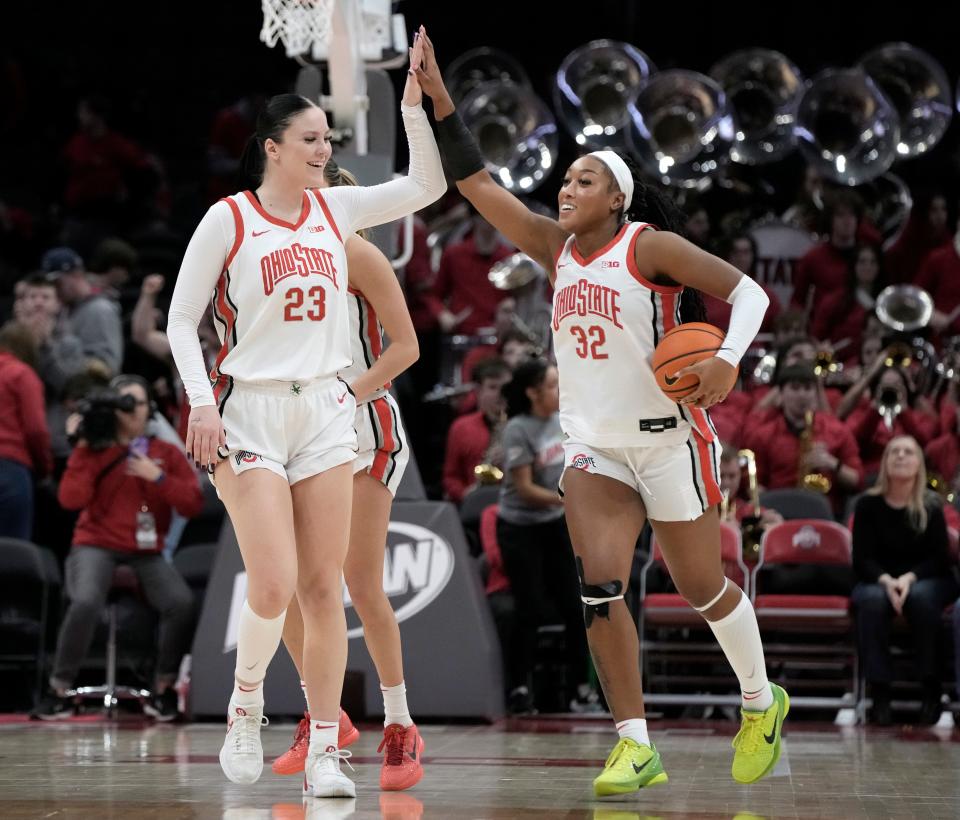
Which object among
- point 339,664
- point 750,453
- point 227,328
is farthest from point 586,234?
point 750,453

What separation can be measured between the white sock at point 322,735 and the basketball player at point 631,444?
89 cm

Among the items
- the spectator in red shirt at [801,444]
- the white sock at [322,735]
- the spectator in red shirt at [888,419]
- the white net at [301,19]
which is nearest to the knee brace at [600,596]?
the white sock at [322,735]

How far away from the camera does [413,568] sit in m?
7.87

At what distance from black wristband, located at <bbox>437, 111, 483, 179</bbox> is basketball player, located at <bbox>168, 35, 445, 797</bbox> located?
752 millimetres

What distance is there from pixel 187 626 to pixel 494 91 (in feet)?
18.0

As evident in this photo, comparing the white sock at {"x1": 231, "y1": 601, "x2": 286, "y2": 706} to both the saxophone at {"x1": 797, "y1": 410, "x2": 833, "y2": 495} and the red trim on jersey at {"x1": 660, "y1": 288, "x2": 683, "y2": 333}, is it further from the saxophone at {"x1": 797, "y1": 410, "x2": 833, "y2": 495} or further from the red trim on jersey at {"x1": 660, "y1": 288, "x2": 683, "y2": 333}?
the saxophone at {"x1": 797, "y1": 410, "x2": 833, "y2": 495}

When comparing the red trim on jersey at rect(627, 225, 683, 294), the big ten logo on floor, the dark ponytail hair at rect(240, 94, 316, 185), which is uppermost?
the dark ponytail hair at rect(240, 94, 316, 185)

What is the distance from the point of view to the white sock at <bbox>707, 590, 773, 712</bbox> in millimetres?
5305

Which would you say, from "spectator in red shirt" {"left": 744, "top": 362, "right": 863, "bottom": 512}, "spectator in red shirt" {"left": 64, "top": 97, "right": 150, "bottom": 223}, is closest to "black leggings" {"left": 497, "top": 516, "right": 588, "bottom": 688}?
"spectator in red shirt" {"left": 744, "top": 362, "right": 863, "bottom": 512}

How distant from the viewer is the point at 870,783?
18.1 feet

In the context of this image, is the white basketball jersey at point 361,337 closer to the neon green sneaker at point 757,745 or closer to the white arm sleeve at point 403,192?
the white arm sleeve at point 403,192

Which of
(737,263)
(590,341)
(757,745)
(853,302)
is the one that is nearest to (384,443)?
(590,341)

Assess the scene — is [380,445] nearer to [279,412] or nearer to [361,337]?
[361,337]

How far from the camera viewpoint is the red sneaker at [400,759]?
16.8 feet
